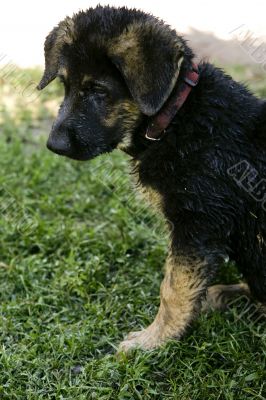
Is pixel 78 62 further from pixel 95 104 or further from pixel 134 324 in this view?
pixel 134 324

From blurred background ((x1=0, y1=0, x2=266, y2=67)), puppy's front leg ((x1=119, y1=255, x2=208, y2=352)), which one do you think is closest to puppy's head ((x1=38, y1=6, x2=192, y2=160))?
puppy's front leg ((x1=119, y1=255, x2=208, y2=352))

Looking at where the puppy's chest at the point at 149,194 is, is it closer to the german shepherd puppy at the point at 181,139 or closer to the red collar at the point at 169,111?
the german shepherd puppy at the point at 181,139

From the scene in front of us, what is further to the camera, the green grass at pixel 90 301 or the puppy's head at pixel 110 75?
the green grass at pixel 90 301

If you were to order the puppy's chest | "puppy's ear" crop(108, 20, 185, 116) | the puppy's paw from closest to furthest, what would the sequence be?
"puppy's ear" crop(108, 20, 185, 116), the puppy's chest, the puppy's paw

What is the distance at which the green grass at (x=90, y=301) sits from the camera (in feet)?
12.5

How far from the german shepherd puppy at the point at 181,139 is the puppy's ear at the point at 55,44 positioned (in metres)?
0.03

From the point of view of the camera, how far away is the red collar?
3855 mm

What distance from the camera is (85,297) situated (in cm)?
462

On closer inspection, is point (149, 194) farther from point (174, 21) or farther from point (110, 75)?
point (174, 21)

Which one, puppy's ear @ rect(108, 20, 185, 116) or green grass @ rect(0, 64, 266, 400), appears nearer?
puppy's ear @ rect(108, 20, 185, 116)

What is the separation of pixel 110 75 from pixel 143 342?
1613 mm

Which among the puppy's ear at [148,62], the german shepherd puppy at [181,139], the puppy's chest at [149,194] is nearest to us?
the puppy's ear at [148,62]

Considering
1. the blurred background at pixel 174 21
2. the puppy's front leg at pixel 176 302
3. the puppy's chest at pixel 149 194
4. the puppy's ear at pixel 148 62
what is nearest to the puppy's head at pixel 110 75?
the puppy's ear at pixel 148 62

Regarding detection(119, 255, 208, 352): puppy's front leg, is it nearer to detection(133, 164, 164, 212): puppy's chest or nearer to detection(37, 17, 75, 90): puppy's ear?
detection(133, 164, 164, 212): puppy's chest
